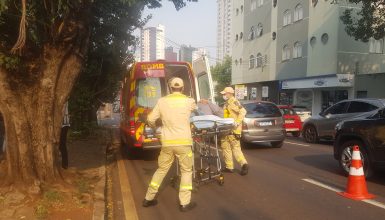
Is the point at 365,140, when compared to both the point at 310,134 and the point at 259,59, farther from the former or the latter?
the point at 259,59

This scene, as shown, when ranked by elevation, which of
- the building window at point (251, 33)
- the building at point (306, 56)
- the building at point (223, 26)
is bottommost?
the building at point (306, 56)

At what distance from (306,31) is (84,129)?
71.5ft

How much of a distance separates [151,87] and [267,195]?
534cm

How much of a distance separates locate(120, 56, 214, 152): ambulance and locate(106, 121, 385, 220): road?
0.92 metres

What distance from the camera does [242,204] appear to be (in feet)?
22.1

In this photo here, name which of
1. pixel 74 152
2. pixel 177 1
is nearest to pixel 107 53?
pixel 74 152

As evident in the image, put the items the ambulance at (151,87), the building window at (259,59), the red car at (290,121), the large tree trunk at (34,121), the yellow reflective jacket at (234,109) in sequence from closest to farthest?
1. the large tree trunk at (34,121)
2. the yellow reflective jacket at (234,109)
3. the ambulance at (151,87)
4. the red car at (290,121)
5. the building window at (259,59)

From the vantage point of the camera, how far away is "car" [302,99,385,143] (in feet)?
46.7

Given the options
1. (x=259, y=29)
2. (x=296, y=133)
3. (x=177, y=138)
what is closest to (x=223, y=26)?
(x=259, y=29)

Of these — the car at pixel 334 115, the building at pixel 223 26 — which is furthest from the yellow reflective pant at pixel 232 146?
the building at pixel 223 26

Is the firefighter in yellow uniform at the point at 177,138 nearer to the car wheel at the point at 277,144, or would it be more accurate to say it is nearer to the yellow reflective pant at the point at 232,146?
the yellow reflective pant at the point at 232,146

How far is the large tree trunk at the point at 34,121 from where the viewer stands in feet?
22.2

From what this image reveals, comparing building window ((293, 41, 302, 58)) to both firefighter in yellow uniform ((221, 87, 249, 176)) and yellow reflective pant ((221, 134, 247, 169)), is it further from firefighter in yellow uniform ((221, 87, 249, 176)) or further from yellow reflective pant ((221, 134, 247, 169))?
yellow reflective pant ((221, 134, 247, 169))

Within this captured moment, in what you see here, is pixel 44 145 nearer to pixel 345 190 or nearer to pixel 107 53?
pixel 345 190
